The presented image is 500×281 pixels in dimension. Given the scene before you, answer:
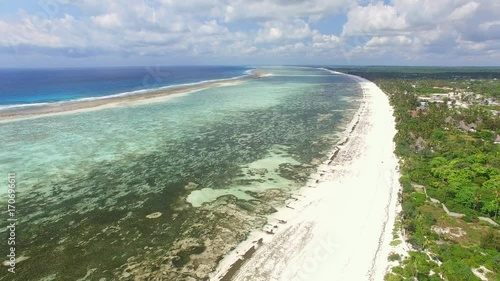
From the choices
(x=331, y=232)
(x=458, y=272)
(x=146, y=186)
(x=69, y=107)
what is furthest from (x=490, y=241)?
(x=69, y=107)

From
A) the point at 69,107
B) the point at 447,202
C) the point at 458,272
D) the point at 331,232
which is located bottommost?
the point at 331,232

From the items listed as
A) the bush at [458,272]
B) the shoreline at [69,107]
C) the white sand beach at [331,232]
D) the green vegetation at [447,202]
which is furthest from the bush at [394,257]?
the shoreline at [69,107]

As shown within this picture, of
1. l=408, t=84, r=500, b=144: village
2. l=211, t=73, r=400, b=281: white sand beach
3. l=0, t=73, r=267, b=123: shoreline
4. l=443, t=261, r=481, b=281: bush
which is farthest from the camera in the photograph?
l=0, t=73, r=267, b=123: shoreline

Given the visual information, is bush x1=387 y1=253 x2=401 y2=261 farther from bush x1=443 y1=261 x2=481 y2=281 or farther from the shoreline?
the shoreline

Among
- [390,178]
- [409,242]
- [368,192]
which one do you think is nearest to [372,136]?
[390,178]

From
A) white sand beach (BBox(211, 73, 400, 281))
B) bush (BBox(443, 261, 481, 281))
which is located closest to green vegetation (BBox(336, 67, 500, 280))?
bush (BBox(443, 261, 481, 281))

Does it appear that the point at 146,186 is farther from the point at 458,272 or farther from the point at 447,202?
the point at 447,202

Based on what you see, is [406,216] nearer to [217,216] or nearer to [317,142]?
[217,216]
